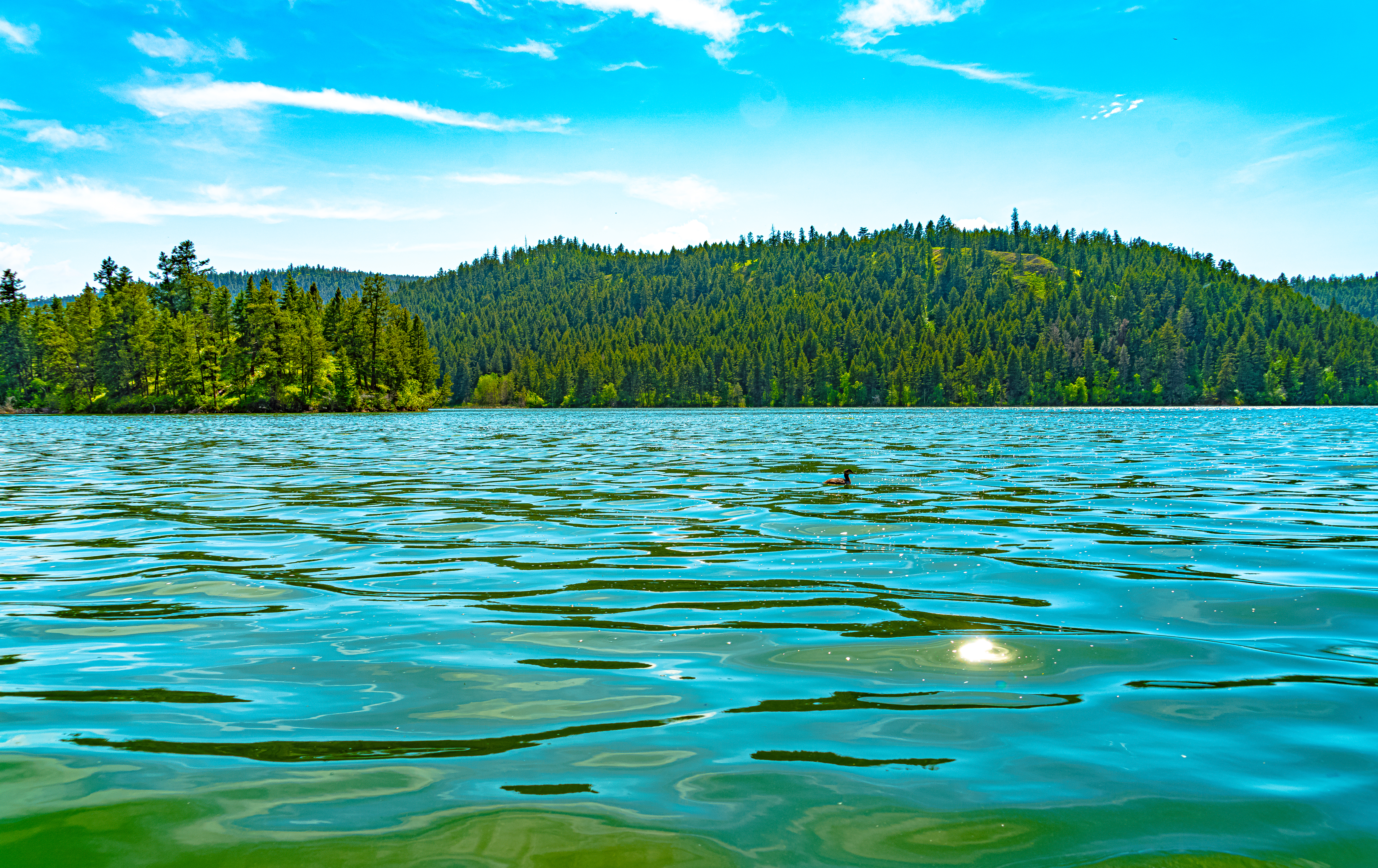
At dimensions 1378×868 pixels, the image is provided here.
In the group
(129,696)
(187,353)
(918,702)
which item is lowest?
(129,696)

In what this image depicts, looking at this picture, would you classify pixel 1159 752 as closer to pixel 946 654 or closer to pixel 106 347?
pixel 946 654

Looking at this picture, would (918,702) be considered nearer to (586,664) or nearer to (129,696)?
(586,664)

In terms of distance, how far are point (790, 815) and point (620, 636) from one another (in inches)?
141

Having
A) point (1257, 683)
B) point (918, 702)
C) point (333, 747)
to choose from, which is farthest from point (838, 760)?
point (1257, 683)

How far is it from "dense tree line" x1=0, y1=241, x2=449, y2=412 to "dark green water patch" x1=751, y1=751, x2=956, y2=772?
386 feet

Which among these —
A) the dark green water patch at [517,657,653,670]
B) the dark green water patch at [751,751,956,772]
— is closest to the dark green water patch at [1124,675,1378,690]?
the dark green water patch at [751,751,956,772]

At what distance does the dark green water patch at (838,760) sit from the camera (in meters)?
4.87

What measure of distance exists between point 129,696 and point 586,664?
3.29 metres

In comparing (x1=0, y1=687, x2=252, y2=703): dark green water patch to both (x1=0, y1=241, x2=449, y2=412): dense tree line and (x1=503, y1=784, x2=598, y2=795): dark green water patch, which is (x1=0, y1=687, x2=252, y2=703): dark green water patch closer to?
(x1=503, y1=784, x2=598, y2=795): dark green water patch

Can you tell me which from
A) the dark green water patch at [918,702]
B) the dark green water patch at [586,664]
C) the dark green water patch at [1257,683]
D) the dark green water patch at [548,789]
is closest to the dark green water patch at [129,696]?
the dark green water patch at [586,664]

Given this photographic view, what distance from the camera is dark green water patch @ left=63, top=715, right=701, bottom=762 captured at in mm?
5004

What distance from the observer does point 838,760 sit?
494 centimetres

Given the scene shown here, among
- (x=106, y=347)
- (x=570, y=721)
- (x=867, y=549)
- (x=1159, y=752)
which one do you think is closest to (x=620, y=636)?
(x=570, y=721)

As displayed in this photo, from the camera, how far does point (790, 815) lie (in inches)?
169
